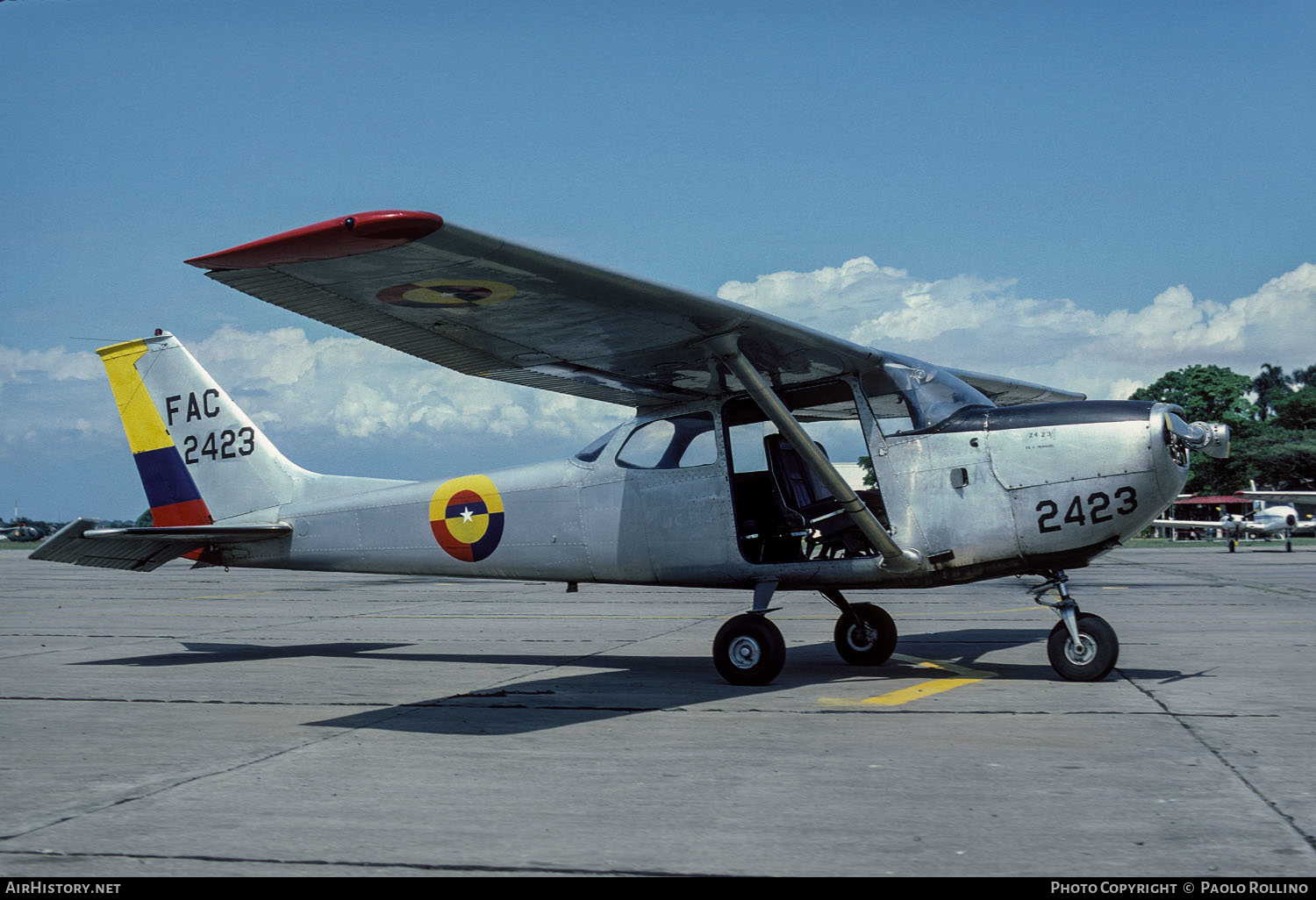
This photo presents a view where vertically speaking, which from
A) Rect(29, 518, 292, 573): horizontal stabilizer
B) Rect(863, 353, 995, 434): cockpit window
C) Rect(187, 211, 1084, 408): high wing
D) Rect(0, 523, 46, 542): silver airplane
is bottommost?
Rect(0, 523, 46, 542): silver airplane

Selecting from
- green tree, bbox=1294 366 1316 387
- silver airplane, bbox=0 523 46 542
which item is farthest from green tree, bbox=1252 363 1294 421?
silver airplane, bbox=0 523 46 542

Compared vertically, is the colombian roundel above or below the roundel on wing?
below

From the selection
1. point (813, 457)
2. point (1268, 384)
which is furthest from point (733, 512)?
point (1268, 384)

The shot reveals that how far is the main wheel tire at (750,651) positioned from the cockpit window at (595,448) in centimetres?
204

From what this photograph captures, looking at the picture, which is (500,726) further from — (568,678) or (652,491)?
(652,491)

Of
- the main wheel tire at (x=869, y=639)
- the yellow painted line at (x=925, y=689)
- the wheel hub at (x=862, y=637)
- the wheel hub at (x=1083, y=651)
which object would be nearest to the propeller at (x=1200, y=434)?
the wheel hub at (x=1083, y=651)

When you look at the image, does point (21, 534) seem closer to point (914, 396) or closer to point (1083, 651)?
point (914, 396)

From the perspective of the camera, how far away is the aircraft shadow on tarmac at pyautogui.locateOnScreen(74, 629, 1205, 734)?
725 centimetres

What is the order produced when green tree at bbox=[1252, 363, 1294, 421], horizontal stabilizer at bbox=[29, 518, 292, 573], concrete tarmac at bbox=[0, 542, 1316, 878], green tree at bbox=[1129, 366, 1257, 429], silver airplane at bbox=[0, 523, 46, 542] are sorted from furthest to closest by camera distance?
1. green tree at bbox=[1252, 363, 1294, 421]
2. silver airplane at bbox=[0, 523, 46, 542]
3. green tree at bbox=[1129, 366, 1257, 429]
4. horizontal stabilizer at bbox=[29, 518, 292, 573]
5. concrete tarmac at bbox=[0, 542, 1316, 878]

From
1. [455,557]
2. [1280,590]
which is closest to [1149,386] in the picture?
[1280,590]

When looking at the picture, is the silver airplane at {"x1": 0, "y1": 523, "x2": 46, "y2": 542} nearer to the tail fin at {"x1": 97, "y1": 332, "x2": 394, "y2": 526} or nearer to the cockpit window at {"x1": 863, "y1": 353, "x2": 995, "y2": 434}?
the tail fin at {"x1": 97, "y1": 332, "x2": 394, "y2": 526}

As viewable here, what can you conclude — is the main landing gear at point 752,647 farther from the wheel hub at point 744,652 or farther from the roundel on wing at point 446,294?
the roundel on wing at point 446,294

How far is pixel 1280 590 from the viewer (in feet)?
64.9

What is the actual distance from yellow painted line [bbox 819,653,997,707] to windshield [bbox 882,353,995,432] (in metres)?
1.98
